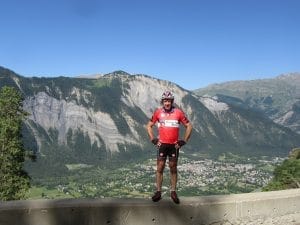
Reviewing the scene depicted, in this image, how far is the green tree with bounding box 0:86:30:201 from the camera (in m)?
36.9

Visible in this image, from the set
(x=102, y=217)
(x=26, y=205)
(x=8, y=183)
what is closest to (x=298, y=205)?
(x=102, y=217)

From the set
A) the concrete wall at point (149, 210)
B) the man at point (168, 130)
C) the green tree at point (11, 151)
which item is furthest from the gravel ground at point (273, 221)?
the green tree at point (11, 151)

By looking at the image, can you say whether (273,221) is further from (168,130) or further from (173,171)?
(168,130)

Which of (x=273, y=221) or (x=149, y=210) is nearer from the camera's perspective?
(x=149, y=210)

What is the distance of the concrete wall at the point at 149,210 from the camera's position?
10875 millimetres

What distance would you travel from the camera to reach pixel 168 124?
1312 cm

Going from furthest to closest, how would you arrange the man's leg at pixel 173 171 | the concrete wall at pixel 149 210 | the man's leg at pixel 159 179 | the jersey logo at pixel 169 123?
the jersey logo at pixel 169 123, the man's leg at pixel 173 171, the man's leg at pixel 159 179, the concrete wall at pixel 149 210

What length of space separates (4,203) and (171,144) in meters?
4.36

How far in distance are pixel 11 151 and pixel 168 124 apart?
91.0 feet

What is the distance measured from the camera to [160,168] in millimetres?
13375

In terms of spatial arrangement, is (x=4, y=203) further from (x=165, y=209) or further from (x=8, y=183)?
(x=8, y=183)

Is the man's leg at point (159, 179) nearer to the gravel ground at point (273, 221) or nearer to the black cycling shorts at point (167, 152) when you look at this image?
the black cycling shorts at point (167, 152)

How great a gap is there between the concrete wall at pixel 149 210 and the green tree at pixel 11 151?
2463cm

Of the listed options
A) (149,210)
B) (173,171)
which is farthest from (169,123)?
(149,210)
